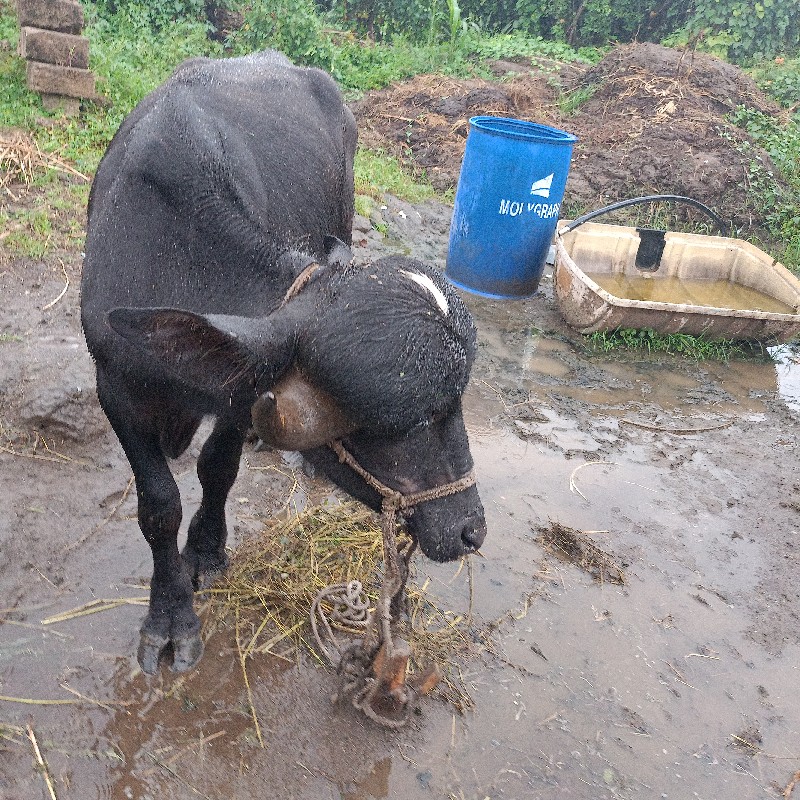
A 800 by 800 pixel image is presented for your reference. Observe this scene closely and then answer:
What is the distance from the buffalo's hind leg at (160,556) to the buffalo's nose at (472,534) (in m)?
1.06

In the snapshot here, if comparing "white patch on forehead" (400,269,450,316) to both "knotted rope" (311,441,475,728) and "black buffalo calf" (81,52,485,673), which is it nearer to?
"black buffalo calf" (81,52,485,673)

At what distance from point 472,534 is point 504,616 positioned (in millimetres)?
1073

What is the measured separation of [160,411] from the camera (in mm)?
2447

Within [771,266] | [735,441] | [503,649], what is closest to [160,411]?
[503,649]

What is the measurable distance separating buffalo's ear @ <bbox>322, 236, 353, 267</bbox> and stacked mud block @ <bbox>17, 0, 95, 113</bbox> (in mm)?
5424

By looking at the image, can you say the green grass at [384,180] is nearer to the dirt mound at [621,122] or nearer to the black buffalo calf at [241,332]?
the dirt mound at [621,122]

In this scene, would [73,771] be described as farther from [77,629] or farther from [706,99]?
[706,99]

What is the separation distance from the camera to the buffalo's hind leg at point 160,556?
259 cm

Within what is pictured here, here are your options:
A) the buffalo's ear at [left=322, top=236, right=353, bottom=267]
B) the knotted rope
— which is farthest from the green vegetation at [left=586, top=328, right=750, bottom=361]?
the buffalo's ear at [left=322, top=236, right=353, bottom=267]

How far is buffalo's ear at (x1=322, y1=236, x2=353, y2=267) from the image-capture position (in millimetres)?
2240

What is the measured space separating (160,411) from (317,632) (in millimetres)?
1027

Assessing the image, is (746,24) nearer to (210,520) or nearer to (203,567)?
(210,520)

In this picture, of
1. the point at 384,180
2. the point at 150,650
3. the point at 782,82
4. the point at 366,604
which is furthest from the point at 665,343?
the point at 782,82

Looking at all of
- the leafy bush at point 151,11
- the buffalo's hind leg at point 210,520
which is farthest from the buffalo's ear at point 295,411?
the leafy bush at point 151,11
